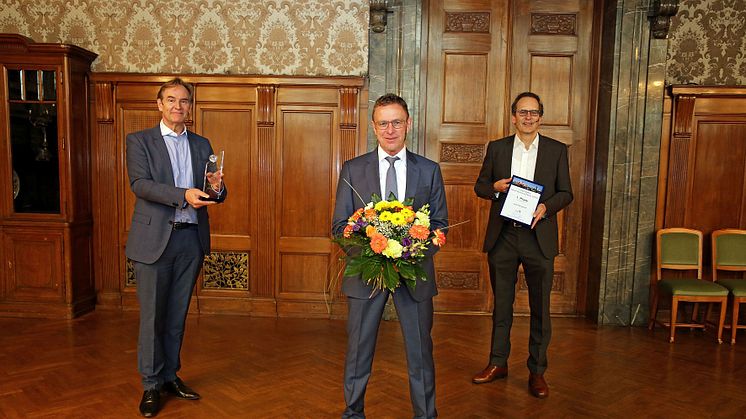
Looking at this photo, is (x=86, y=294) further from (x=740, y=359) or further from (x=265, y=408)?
(x=740, y=359)

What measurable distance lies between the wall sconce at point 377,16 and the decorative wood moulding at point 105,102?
2699 mm

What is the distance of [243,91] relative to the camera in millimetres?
A: 5172

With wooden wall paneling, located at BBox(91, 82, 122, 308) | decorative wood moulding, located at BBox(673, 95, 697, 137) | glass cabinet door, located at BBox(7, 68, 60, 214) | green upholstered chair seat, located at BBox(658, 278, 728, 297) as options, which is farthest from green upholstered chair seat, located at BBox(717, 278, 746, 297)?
glass cabinet door, located at BBox(7, 68, 60, 214)

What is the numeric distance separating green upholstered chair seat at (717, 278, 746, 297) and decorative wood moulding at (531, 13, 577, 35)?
276 cm

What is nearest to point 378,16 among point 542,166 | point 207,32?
point 207,32

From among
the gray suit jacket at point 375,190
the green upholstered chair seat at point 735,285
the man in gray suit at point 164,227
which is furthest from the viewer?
the green upholstered chair seat at point 735,285

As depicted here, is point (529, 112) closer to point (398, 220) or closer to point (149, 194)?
point (398, 220)

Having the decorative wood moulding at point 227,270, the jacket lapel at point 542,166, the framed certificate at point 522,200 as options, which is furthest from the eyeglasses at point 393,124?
the decorative wood moulding at point 227,270

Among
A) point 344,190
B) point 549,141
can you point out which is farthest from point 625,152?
point 344,190

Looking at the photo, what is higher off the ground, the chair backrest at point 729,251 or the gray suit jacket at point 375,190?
the gray suit jacket at point 375,190

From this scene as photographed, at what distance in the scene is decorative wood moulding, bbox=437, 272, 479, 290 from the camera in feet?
17.8

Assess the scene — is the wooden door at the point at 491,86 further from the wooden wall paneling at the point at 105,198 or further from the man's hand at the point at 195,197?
the wooden wall paneling at the point at 105,198

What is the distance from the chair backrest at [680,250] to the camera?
16.1 ft

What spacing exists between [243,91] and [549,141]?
309 centimetres
